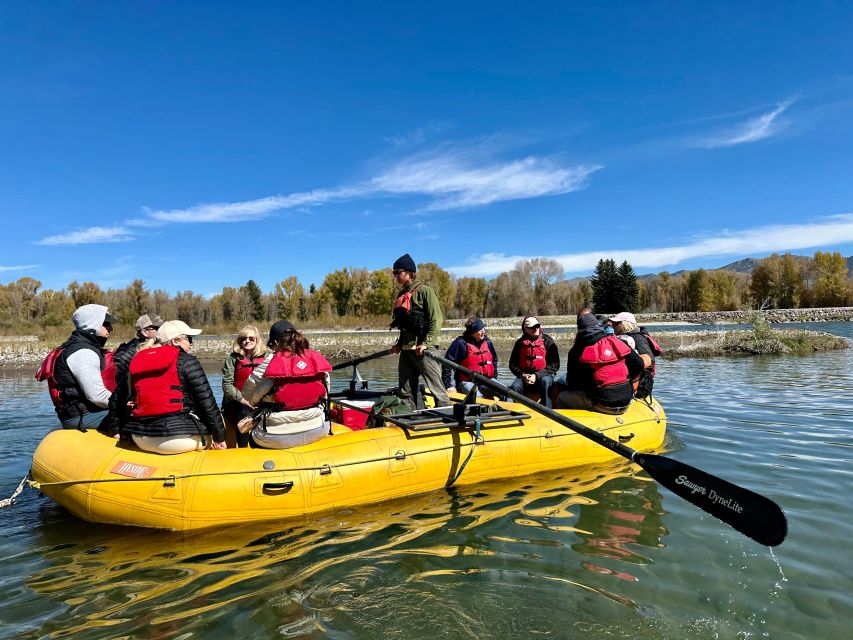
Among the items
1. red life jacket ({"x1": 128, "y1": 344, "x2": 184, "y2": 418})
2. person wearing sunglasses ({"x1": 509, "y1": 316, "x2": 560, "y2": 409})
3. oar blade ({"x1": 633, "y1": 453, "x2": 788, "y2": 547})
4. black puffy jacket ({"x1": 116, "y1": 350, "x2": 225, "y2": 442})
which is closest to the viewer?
oar blade ({"x1": 633, "y1": 453, "x2": 788, "y2": 547})

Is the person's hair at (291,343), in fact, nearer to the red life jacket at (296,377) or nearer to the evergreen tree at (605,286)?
the red life jacket at (296,377)

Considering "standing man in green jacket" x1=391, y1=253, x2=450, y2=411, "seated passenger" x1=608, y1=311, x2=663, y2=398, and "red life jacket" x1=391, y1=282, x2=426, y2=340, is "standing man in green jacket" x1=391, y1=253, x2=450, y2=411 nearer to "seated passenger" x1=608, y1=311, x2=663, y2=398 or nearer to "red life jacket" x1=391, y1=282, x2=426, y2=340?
"red life jacket" x1=391, y1=282, x2=426, y2=340

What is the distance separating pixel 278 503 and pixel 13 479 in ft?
12.5

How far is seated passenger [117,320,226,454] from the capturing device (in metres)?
4.89

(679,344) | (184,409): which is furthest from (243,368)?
(679,344)

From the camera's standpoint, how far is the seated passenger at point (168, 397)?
489cm

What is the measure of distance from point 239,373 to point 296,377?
1.66 meters

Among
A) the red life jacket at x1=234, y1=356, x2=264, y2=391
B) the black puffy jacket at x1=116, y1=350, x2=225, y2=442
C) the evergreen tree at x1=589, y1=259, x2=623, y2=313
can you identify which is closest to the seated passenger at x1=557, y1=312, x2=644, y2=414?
the red life jacket at x1=234, y1=356, x2=264, y2=391

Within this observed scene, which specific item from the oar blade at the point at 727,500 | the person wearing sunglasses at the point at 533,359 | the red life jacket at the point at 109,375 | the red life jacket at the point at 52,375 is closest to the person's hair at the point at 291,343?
the red life jacket at the point at 52,375

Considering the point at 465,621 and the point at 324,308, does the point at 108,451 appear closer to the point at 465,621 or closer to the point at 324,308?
the point at 465,621

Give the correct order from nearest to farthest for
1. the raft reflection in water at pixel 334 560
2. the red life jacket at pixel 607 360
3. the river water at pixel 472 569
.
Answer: the river water at pixel 472 569 < the raft reflection in water at pixel 334 560 < the red life jacket at pixel 607 360

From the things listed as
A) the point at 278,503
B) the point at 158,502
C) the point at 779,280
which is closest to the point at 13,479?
the point at 158,502

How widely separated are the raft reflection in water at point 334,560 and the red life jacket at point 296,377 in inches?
45.1

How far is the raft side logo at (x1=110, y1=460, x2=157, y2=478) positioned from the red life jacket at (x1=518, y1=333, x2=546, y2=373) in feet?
18.4
